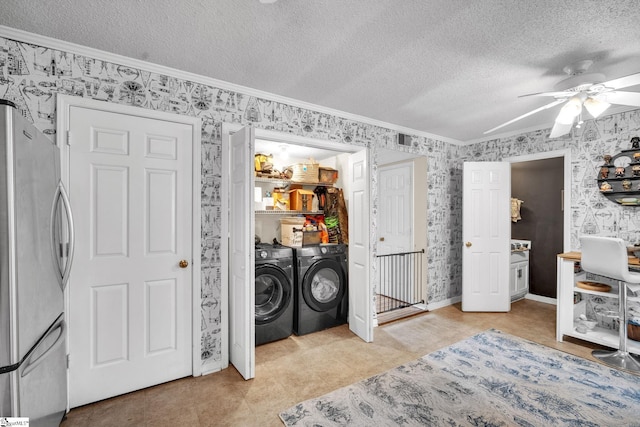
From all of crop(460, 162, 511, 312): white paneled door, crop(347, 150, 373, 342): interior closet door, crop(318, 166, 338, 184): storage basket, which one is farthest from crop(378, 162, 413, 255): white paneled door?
crop(347, 150, 373, 342): interior closet door

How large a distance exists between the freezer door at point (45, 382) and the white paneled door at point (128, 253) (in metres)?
Result: 0.26

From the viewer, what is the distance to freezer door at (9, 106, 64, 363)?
120cm

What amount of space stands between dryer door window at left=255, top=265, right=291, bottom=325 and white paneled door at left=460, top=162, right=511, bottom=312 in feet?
8.59

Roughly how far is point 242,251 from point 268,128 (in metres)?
1.25

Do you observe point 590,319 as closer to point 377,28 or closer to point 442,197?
point 442,197

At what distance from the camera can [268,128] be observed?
9.38ft

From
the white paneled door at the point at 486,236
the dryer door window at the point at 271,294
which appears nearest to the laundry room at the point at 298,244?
the dryer door window at the point at 271,294

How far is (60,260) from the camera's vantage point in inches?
69.2

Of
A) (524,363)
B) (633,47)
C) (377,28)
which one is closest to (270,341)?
(524,363)

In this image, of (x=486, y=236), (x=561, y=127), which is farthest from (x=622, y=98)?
(x=486, y=236)

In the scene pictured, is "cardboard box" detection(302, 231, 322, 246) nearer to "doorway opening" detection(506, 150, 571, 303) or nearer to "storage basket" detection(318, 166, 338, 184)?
"storage basket" detection(318, 166, 338, 184)

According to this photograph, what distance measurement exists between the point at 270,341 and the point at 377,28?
9.79 ft

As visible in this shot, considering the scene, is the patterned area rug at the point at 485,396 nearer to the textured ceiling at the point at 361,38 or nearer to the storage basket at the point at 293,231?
the storage basket at the point at 293,231

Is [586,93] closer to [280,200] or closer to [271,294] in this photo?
[280,200]
